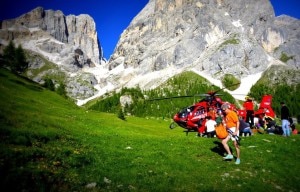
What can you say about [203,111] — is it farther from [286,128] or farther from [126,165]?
[126,165]

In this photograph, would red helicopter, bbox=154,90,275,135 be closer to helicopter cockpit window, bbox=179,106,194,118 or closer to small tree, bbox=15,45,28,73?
helicopter cockpit window, bbox=179,106,194,118

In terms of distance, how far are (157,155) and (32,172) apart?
9479 millimetres

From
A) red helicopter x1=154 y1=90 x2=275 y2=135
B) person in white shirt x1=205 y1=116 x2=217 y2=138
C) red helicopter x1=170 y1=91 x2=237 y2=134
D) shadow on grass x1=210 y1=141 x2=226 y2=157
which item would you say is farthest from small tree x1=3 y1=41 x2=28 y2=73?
shadow on grass x1=210 y1=141 x2=226 y2=157

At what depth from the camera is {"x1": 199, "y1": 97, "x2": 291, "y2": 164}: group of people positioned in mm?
20031

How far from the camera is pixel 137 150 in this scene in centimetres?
2278

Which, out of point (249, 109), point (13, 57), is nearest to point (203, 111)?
point (249, 109)

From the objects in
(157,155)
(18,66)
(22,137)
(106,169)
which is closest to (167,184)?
(106,169)

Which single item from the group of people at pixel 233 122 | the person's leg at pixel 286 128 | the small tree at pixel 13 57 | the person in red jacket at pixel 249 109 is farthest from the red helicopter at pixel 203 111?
the small tree at pixel 13 57

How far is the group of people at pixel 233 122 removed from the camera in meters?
20.0

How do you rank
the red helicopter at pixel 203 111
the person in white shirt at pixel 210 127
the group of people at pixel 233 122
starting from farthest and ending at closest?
1. the red helicopter at pixel 203 111
2. the person in white shirt at pixel 210 127
3. the group of people at pixel 233 122

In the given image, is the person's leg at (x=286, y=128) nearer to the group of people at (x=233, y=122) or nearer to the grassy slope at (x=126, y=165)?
the group of people at (x=233, y=122)

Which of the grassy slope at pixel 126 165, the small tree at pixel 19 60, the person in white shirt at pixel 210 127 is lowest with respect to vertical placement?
the grassy slope at pixel 126 165

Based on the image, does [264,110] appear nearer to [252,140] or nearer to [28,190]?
[252,140]

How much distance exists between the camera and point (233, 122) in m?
20.6
